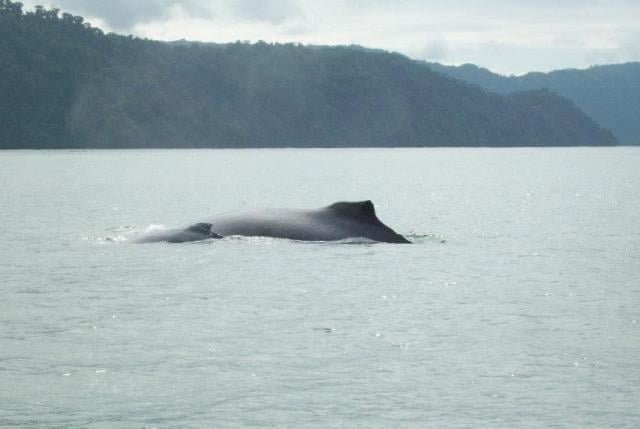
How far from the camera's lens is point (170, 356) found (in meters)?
17.9

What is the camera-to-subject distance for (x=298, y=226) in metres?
33.4

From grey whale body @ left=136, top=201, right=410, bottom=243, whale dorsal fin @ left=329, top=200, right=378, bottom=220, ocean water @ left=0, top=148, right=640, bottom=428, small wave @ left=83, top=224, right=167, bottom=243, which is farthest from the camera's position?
small wave @ left=83, top=224, right=167, bottom=243

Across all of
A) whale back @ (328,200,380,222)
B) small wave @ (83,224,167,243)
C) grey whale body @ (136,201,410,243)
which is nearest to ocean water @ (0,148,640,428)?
small wave @ (83,224,167,243)

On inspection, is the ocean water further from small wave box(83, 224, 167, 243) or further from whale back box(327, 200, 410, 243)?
whale back box(327, 200, 410, 243)

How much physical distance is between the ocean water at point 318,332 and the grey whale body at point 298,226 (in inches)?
20.8

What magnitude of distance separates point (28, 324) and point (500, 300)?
32.4ft

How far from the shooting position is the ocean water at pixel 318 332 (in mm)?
14695

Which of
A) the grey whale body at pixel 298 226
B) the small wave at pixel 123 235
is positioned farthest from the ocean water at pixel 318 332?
the grey whale body at pixel 298 226

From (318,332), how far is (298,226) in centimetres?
1329

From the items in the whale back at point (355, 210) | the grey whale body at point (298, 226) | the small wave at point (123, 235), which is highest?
the whale back at point (355, 210)

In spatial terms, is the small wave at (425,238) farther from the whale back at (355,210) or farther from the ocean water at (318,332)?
the whale back at (355,210)

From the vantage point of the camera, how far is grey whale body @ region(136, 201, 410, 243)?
109 feet

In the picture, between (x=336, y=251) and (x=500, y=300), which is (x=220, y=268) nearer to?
(x=336, y=251)

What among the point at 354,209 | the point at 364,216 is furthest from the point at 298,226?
the point at 364,216
